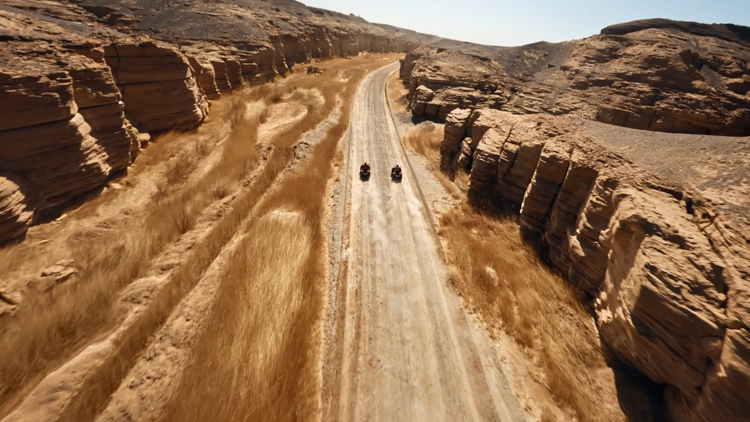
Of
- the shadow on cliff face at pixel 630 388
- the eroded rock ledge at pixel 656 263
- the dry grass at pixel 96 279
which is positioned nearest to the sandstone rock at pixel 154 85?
the dry grass at pixel 96 279

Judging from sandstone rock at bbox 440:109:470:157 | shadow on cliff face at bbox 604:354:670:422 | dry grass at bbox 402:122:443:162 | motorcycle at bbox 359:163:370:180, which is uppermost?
sandstone rock at bbox 440:109:470:157

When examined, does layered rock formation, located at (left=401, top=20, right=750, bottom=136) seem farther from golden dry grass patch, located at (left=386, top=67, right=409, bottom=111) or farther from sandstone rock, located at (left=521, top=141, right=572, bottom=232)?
sandstone rock, located at (left=521, top=141, right=572, bottom=232)

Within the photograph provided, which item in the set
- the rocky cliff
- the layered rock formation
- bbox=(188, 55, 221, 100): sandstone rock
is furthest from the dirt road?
bbox=(188, 55, 221, 100): sandstone rock

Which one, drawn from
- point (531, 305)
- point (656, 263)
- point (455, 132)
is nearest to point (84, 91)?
point (455, 132)

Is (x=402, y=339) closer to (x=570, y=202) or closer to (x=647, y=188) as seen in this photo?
(x=570, y=202)

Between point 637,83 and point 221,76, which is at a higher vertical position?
point 637,83
